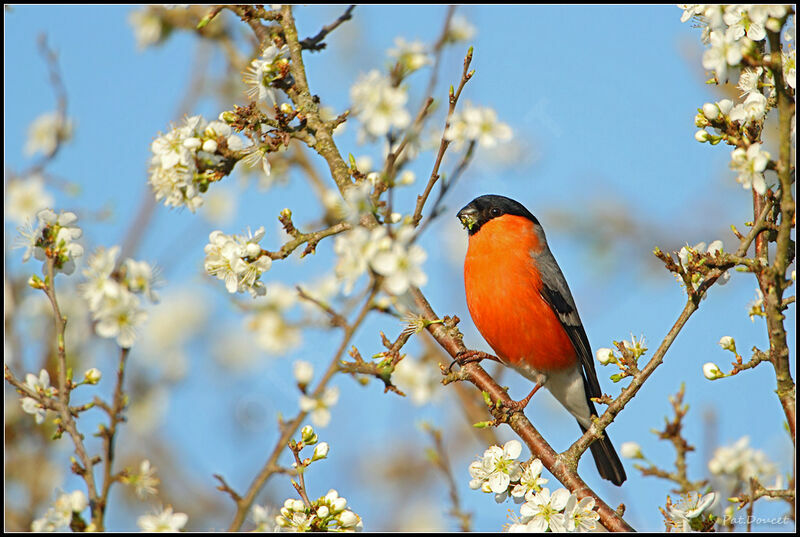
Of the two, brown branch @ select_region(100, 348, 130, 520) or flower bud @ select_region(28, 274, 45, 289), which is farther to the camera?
flower bud @ select_region(28, 274, 45, 289)

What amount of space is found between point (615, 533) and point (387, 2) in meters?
3.84

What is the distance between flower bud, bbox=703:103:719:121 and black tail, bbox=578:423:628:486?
2.77 meters

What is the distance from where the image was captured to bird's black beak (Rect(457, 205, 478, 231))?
5000 mm

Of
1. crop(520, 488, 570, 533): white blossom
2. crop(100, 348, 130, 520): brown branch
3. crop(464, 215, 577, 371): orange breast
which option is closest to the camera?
crop(100, 348, 130, 520): brown branch

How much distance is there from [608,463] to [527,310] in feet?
3.67

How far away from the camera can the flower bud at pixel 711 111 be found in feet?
8.00

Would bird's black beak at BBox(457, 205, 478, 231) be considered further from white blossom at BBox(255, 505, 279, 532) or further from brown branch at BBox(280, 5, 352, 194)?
white blossom at BBox(255, 505, 279, 532)

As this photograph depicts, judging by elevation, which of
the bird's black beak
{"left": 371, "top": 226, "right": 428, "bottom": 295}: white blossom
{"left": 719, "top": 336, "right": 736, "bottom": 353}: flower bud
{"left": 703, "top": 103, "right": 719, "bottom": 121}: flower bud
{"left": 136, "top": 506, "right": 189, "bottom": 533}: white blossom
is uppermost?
the bird's black beak

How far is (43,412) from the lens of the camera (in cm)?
269

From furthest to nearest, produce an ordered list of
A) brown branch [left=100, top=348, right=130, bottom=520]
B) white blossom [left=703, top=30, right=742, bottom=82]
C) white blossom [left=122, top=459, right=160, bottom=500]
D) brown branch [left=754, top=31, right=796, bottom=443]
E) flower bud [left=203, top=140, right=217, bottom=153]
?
1. flower bud [left=203, top=140, right=217, bottom=153]
2. white blossom [left=122, top=459, right=160, bottom=500]
3. brown branch [left=100, top=348, right=130, bottom=520]
4. white blossom [left=703, top=30, right=742, bottom=82]
5. brown branch [left=754, top=31, right=796, bottom=443]

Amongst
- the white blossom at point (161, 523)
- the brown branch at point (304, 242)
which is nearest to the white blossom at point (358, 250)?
the brown branch at point (304, 242)

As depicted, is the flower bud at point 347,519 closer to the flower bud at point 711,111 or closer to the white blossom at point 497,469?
the white blossom at point 497,469

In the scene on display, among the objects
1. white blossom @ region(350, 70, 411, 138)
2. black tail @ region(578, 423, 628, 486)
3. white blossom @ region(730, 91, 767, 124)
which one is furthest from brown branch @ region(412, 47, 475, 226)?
black tail @ region(578, 423, 628, 486)

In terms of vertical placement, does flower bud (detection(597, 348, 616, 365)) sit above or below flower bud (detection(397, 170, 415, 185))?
below
